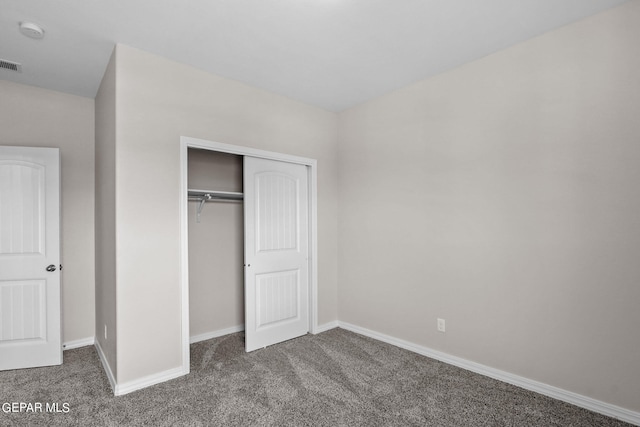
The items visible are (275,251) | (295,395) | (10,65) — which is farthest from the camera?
(275,251)

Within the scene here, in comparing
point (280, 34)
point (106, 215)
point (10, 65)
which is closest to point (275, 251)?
point (106, 215)

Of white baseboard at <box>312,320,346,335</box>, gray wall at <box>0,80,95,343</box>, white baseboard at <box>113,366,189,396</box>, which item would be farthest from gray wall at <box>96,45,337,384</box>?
white baseboard at <box>312,320,346,335</box>

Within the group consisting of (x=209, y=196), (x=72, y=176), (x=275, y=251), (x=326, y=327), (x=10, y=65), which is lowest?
(x=326, y=327)

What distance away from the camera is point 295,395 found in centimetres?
250

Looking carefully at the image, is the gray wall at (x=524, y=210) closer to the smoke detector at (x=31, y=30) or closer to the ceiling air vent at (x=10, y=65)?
the smoke detector at (x=31, y=30)

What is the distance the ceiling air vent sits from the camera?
279 cm

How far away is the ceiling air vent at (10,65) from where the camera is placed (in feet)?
9.14

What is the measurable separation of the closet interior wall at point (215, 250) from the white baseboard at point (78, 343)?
1.09 meters

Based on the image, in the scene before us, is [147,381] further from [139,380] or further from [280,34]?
[280,34]

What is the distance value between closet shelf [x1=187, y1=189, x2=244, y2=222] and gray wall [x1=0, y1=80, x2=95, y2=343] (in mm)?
1130

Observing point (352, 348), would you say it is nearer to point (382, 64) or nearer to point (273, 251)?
point (273, 251)

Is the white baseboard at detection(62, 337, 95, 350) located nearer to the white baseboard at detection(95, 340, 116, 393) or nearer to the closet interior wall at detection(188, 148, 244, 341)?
Result: the white baseboard at detection(95, 340, 116, 393)

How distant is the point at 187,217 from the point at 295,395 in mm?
1769

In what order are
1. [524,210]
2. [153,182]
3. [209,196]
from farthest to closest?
[209,196]
[153,182]
[524,210]
